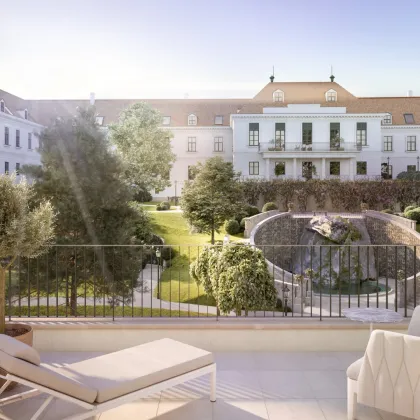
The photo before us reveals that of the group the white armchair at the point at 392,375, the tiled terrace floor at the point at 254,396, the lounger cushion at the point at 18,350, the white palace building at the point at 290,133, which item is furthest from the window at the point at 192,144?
the lounger cushion at the point at 18,350

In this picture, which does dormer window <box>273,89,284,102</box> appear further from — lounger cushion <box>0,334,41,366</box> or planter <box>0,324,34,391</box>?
lounger cushion <box>0,334,41,366</box>

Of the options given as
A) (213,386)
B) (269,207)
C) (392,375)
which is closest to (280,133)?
(269,207)

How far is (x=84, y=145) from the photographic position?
49.9 ft

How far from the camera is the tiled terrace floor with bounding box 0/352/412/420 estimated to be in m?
4.23

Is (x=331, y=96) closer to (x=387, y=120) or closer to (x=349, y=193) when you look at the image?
(x=387, y=120)

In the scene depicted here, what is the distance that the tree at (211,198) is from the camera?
27.9m

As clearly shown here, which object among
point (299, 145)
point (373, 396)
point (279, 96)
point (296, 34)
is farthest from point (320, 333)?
point (279, 96)

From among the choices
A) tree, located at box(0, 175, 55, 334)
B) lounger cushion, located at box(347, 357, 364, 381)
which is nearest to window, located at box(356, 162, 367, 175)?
tree, located at box(0, 175, 55, 334)

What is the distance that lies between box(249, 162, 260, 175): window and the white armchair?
37727 millimetres

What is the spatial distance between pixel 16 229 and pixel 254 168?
122 feet

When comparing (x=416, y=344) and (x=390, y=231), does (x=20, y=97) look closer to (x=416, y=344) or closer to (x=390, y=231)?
(x=390, y=231)

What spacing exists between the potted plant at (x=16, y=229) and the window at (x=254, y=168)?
36549 millimetres

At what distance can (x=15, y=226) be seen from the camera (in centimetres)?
493

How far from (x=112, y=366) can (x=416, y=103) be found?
46.5 metres
